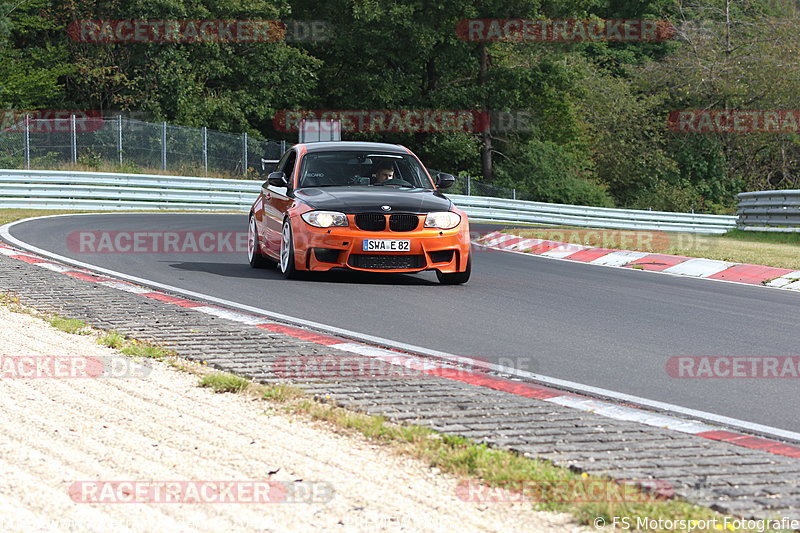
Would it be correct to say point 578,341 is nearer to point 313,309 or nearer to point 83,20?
point 313,309

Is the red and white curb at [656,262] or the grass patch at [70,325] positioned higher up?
the grass patch at [70,325]

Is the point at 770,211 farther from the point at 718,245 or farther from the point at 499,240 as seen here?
the point at 499,240

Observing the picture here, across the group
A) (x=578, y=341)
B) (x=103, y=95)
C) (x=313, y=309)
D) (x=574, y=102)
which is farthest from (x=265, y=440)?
(x=574, y=102)

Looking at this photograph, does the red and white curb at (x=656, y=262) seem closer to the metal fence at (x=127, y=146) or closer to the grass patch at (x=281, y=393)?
the grass patch at (x=281, y=393)

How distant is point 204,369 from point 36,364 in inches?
42.3

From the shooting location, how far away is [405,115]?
1873 inches

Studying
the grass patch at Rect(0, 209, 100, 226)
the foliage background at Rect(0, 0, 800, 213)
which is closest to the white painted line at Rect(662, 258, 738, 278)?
the grass patch at Rect(0, 209, 100, 226)

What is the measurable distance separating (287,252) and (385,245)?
48.8 inches

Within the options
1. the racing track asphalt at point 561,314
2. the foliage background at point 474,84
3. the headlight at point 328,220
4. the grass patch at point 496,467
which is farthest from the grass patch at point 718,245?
the foliage background at point 474,84

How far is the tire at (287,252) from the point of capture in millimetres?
12227

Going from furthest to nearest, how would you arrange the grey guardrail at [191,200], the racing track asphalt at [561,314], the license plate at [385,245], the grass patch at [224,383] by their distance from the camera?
the grey guardrail at [191,200] → the license plate at [385,245] → the racing track asphalt at [561,314] → the grass patch at [224,383]

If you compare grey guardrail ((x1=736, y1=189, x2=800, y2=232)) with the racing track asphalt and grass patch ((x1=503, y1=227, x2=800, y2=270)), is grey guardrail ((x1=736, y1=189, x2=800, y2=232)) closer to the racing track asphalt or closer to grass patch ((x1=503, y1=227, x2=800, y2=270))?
Result: grass patch ((x1=503, y1=227, x2=800, y2=270))

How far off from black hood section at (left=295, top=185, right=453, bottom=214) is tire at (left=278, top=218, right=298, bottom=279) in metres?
0.37

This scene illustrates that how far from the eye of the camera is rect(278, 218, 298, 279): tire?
1223cm
